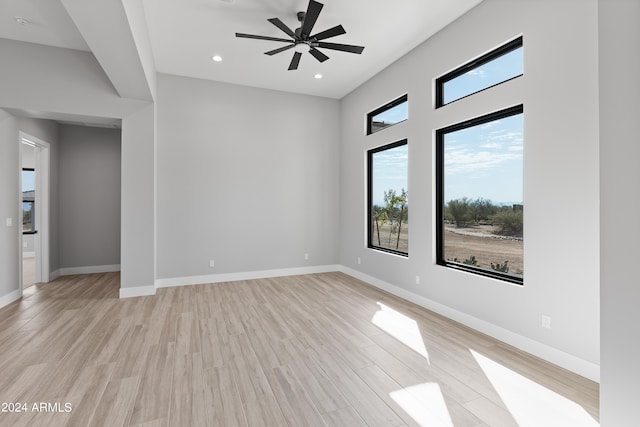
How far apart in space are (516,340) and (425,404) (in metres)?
1.41

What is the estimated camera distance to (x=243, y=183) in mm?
5531

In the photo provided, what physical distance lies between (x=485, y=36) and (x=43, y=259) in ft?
23.8

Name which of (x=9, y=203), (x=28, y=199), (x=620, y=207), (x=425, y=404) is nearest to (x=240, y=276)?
(x=9, y=203)

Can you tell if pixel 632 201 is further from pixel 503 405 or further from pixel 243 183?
pixel 243 183

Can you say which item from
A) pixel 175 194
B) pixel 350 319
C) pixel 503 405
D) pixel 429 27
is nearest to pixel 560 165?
pixel 503 405

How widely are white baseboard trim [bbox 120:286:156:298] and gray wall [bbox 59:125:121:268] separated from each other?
2.06 metres

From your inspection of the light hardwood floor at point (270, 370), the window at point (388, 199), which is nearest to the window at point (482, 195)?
the window at point (388, 199)

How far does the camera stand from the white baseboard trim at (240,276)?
506 centimetres

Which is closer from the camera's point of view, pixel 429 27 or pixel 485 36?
pixel 485 36

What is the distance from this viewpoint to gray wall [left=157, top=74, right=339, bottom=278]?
5.07 metres

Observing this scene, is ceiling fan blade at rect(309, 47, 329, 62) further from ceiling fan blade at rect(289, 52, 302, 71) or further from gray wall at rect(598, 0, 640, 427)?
gray wall at rect(598, 0, 640, 427)

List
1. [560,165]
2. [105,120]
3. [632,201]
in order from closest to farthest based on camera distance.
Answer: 1. [632,201]
2. [560,165]
3. [105,120]

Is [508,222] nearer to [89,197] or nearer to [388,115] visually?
[388,115]

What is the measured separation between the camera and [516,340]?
2.85 metres
